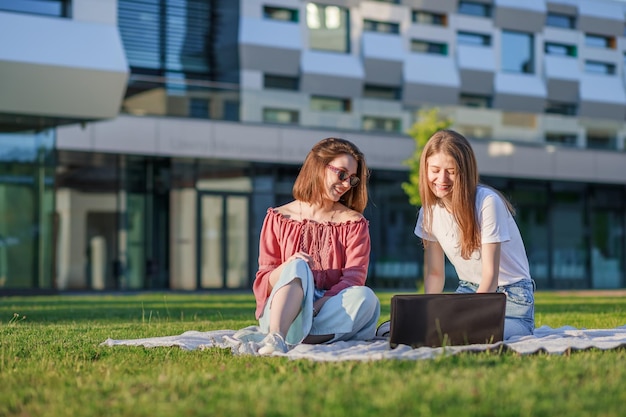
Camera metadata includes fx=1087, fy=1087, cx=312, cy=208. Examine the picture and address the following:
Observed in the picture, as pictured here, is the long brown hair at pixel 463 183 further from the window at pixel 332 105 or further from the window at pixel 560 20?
the window at pixel 560 20

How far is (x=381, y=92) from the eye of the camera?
3122cm

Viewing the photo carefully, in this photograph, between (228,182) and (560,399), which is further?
(228,182)

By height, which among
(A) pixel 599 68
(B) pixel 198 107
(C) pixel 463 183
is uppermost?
(A) pixel 599 68

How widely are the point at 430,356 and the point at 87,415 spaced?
2193 millimetres

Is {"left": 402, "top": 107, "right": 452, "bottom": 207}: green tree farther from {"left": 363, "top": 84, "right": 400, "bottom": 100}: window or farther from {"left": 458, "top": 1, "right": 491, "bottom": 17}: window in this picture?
{"left": 458, "top": 1, "right": 491, "bottom": 17}: window

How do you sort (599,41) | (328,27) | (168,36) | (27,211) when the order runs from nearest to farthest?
(27,211) → (168,36) → (328,27) → (599,41)

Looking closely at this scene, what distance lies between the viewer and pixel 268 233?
23.5ft

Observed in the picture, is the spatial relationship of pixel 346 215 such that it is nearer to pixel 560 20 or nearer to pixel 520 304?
pixel 520 304

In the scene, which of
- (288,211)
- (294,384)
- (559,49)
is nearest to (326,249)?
(288,211)

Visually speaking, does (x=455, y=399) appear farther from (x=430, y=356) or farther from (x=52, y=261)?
(x=52, y=261)

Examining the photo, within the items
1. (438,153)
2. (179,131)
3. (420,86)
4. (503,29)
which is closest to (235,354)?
(438,153)

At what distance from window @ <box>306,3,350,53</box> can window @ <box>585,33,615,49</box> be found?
9034 millimetres

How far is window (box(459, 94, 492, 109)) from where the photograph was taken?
3231cm

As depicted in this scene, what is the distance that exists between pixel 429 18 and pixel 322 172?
25.9 meters
